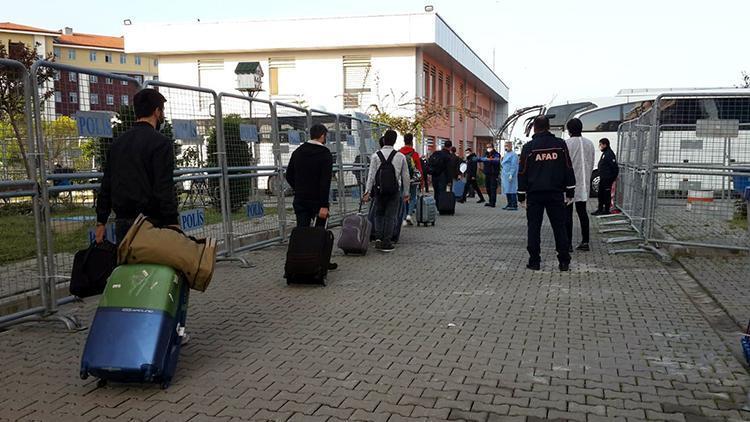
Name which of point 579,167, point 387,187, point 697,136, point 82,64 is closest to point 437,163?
point 387,187

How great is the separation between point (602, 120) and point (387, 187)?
54.8 feet

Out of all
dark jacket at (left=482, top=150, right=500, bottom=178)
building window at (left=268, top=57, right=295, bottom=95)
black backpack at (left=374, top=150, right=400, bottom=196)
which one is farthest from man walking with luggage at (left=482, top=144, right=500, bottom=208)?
building window at (left=268, top=57, right=295, bottom=95)

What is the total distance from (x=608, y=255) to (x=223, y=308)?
19.6ft

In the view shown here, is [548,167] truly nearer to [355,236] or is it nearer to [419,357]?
[355,236]

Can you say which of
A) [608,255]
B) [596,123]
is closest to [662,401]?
[608,255]

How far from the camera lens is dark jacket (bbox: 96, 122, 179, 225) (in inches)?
185

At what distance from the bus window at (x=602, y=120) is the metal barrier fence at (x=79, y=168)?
17.1m

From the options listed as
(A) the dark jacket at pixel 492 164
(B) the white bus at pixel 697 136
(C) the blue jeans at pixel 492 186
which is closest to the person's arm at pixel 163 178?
(B) the white bus at pixel 697 136

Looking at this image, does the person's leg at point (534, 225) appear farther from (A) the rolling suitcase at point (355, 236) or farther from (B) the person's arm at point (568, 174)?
(A) the rolling suitcase at point (355, 236)

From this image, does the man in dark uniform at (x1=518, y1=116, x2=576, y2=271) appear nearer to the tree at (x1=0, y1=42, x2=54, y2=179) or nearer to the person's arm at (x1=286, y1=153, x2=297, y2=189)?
the person's arm at (x1=286, y1=153, x2=297, y2=189)

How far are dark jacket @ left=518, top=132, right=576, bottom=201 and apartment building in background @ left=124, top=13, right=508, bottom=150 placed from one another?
20438 millimetres

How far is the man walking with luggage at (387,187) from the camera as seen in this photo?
9.99 m

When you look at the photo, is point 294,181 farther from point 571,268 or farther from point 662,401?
point 662,401

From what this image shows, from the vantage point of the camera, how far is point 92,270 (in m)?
4.83
